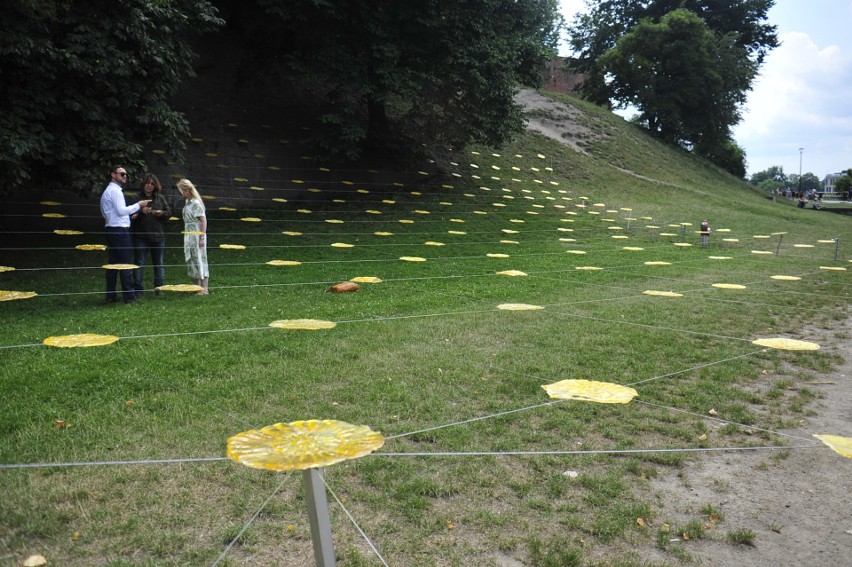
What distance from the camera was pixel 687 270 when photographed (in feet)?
41.1

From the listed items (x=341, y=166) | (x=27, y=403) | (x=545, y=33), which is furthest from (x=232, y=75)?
(x=545, y=33)

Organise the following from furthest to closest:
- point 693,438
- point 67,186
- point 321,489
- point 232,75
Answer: point 232,75
point 67,186
point 693,438
point 321,489

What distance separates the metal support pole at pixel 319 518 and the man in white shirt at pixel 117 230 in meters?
6.77

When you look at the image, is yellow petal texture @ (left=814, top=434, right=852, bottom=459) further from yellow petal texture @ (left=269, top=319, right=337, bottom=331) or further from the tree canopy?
the tree canopy

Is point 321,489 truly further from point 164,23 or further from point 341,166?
point 341,166

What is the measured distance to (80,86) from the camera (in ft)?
33.4

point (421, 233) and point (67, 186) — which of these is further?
point (421, 233)

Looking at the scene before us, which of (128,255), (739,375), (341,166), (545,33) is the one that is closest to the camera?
(739,375)

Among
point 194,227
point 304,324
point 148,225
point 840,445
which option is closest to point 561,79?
point 194,227

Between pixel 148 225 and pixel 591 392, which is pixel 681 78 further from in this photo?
pixel 591 392

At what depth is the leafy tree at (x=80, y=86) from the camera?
900cm

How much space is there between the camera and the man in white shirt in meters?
7.87

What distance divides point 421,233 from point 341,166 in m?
4.80

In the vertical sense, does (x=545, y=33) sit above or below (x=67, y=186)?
above
